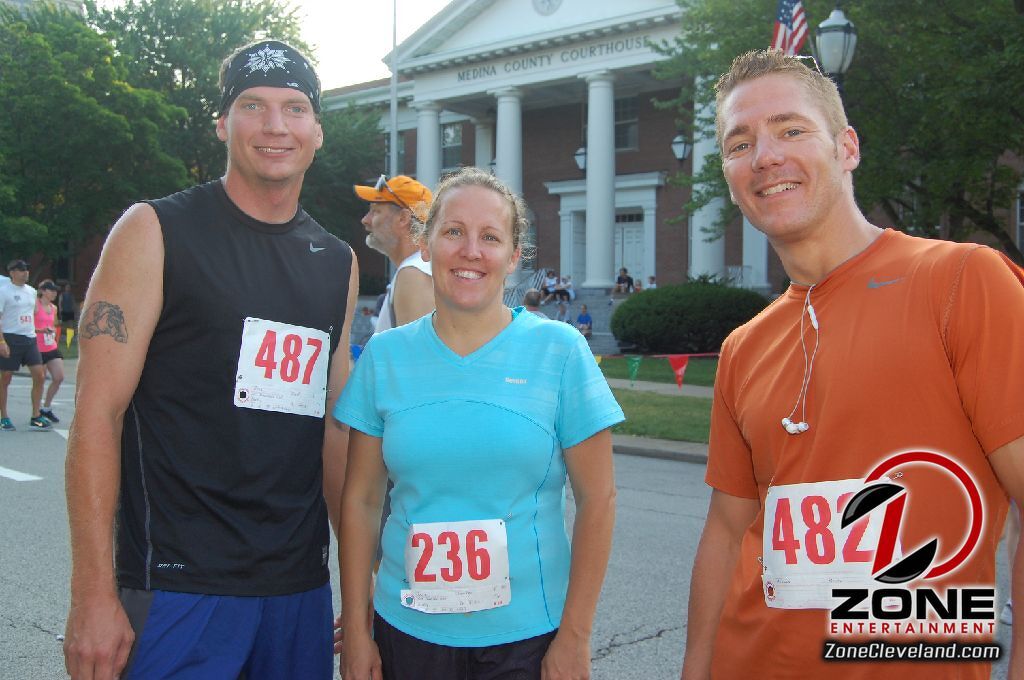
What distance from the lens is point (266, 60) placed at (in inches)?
107

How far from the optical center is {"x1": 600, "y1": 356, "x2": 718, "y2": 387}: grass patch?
20.0 metres

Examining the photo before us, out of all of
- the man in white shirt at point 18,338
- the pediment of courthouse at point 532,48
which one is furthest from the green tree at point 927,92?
the man in white shirt at point 18,338

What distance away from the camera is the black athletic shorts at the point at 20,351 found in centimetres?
1261

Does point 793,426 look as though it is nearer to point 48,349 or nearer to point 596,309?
point 48,349

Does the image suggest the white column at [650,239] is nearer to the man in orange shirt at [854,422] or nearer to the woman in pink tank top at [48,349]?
the woman in pink tank top at [48,349]

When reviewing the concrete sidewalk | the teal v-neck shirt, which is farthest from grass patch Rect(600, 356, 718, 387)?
the teal v-neck shirt

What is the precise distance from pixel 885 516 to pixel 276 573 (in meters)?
1.51

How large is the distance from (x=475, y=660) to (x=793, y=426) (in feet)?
3.35

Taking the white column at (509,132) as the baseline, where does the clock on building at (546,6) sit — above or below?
above

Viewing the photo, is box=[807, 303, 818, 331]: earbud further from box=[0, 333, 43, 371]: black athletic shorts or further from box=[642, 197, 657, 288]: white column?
box=[642, 197, 657, 288]: white column

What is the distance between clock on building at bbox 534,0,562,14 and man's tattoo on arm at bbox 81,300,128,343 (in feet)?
108

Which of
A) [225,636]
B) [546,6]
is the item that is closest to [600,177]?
[546,6]

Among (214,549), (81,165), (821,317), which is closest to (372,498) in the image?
(214,549)
